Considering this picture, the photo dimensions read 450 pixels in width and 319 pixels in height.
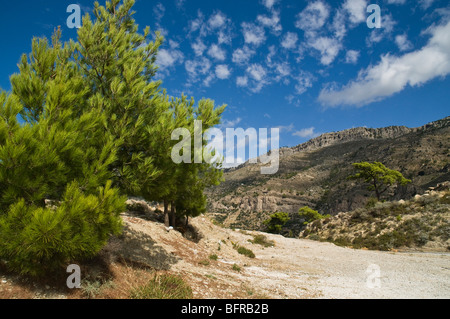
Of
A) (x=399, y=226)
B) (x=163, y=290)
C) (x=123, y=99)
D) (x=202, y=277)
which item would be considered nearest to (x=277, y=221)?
(x=399, y=226)

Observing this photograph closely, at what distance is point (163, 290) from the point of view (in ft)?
17.0

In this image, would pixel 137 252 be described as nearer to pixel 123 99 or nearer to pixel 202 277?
pixel 202 277

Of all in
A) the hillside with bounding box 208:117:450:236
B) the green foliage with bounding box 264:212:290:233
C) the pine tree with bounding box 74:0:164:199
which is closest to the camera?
the pine tree with bounding box 74:0:164:199

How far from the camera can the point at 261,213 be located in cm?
8031

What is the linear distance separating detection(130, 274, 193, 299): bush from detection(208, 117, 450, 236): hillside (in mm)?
21792

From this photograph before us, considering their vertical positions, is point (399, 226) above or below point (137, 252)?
below

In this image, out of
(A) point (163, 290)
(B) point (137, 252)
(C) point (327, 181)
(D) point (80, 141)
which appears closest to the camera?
(D) point (80, 141)

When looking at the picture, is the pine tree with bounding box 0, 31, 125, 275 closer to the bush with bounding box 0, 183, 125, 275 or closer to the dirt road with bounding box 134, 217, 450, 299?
the bush with bounding box 0, 183, 125, 275

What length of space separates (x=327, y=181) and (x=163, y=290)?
8888 centimetres

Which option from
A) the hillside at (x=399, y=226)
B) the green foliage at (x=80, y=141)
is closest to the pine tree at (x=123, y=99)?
the green foliage at (x=80, y=141)

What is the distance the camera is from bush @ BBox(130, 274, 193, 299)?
495 centimetres

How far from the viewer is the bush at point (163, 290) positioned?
4.95 meters

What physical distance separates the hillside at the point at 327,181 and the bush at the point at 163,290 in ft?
71.5

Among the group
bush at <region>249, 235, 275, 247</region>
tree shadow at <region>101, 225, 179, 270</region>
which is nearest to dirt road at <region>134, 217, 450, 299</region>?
tree shadow at <region>101, 225, 179, 270</region>
